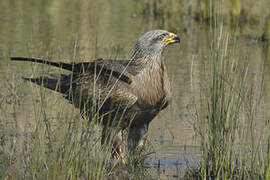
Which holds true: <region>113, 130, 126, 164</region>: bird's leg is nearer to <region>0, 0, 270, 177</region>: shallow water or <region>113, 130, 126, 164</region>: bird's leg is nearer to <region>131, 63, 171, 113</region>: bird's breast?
<region>0, 0, 270, 177</region>: shallow water

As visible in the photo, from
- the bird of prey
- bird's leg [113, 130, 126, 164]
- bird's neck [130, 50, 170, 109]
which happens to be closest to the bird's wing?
the bird of prey

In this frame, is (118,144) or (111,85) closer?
(111,85)

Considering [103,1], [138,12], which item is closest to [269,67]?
[138,12]

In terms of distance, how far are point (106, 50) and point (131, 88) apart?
5634 mm

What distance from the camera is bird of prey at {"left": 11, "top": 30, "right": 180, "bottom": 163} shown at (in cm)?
608

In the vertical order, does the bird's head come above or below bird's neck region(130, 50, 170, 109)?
above

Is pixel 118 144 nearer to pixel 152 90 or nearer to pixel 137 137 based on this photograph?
pixel 137 137

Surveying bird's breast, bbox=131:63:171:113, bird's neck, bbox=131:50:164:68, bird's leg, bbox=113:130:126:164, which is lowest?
bird's leg, bbox=113:130:126:164

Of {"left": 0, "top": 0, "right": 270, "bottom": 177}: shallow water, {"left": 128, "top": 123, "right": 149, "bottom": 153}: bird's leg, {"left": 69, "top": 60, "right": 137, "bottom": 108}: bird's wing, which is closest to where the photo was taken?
{"left": 69, "top": 60, "right": 137, "bottom": 108}: bird's wing

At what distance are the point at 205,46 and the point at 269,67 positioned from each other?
224 centimetres

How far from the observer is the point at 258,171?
4.77 metres

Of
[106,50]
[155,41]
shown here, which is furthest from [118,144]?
[106,50]

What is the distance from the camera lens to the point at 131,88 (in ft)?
20.0

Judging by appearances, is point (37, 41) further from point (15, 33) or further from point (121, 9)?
point (121, 9)
